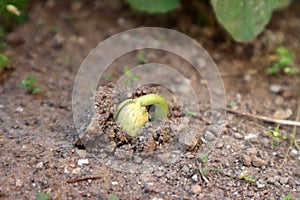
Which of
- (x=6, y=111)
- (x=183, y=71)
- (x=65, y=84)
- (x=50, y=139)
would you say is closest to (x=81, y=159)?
(x=50, y=139)

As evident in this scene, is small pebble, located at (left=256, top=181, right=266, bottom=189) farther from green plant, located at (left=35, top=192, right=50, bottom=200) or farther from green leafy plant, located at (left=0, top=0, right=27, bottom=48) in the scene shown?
green leafy plant, located at (left=0, top=0, right=27, bottom=48)

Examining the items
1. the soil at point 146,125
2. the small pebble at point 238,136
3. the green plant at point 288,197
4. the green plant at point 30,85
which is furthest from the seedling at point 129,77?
the green plant at point 288,197

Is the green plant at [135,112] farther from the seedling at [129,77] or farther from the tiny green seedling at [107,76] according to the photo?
the tiny green seedling at [107,76]

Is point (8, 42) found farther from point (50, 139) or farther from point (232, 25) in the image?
point (232, 25)

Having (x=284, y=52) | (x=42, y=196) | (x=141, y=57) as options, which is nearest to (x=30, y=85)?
(x=141, y=57)

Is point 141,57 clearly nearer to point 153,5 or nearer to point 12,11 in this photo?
point 153,5

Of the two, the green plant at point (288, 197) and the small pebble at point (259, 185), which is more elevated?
the small pebble at point (259, 185)

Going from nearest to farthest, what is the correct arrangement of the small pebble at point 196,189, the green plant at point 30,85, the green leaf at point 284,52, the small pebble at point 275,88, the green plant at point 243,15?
the small pebble at point 196,189 → the green plant at point 30,85 → the green plant at point 243,15 → the small pebble at point 275,88 → the green leaf at point 284,52
